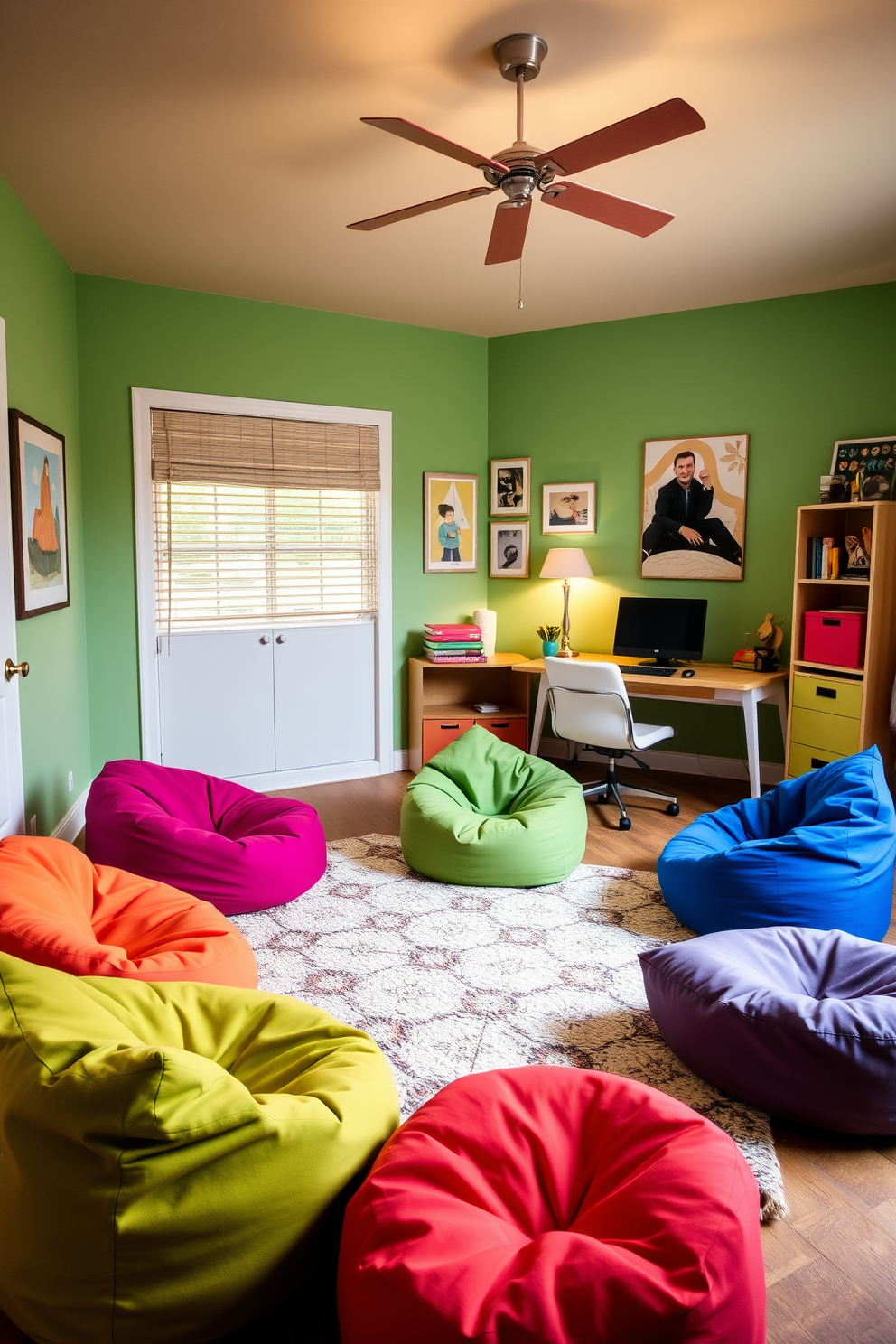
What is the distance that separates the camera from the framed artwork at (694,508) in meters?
5.13

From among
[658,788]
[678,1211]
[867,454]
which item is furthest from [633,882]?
[867,454]

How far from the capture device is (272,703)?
16.7ft

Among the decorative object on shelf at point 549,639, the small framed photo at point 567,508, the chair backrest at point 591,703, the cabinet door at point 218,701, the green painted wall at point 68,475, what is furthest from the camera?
the small framed photo at point 567,508

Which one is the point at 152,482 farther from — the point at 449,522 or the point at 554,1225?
the point at 554,1225

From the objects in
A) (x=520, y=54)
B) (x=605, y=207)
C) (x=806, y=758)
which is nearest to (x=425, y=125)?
(x=520, y=54)

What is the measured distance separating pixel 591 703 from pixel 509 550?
70.8 inches

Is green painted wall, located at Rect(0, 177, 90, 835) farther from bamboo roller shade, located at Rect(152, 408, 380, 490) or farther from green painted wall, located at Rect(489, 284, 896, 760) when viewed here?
green painted wall, located at Rect(489, 284, 896, 760)

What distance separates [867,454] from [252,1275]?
4.47 meters

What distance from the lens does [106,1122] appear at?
1359 mm

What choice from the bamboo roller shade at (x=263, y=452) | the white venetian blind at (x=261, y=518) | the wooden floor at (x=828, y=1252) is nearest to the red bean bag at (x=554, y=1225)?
the wooden floor at (x=828, y=1252)

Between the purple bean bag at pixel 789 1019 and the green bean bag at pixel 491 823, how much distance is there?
43.5 inches

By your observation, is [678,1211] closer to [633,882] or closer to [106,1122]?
[106,1122]

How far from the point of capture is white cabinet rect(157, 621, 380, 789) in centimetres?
487

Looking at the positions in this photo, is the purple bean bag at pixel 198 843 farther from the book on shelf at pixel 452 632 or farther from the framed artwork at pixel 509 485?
the framed artwork at pixel 509 485
